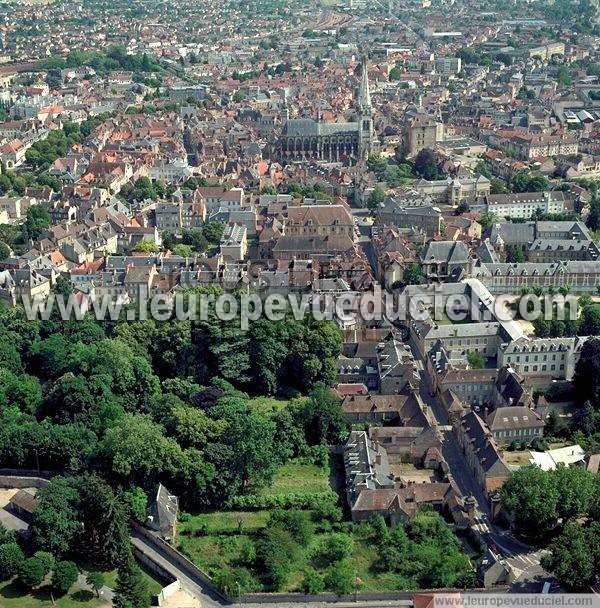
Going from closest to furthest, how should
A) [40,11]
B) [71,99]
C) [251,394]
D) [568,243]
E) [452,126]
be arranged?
[251,394]
[568,243]
[452,126]
[71,99]
[40,11]

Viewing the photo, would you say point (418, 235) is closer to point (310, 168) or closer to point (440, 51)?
point (310, 168)

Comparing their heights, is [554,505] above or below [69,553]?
above

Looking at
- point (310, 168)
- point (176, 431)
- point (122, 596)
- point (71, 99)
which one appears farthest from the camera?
point (71, 99)

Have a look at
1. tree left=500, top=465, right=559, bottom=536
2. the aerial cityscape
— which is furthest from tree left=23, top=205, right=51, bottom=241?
tree left=500, top=465, right=559, bottom=536

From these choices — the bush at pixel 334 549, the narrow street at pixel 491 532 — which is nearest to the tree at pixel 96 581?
the bush at pixel 334 549

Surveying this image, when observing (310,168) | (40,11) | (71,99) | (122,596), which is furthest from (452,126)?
(40,11)

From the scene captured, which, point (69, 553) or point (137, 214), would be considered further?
point (137, 214)

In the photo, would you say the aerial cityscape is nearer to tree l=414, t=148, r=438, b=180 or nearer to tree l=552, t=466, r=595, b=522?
tree l=552, t=466, r=595, b=522
